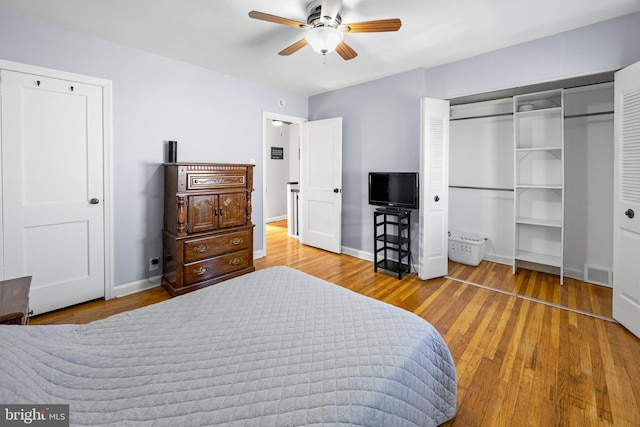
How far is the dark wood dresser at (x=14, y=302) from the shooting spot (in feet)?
4.63

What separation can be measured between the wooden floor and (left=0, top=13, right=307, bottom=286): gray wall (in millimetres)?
763

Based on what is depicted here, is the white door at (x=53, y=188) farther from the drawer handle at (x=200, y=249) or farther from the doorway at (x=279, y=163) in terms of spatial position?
the doorway at (x=279, y=163)

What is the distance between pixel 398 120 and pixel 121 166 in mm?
3390

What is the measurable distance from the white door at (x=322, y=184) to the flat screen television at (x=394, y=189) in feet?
2.23

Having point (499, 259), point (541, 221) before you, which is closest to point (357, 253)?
point (499, 259)

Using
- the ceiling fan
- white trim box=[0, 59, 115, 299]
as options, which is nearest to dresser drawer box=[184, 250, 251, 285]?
white trim box=[0, 59, 115, 299]

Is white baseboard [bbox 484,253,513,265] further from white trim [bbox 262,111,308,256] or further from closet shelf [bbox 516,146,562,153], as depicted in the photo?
white trim [bbox 262,111,308,256]

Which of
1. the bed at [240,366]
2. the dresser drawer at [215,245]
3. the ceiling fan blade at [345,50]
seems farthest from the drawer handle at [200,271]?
the ceiling fan blade at [345,50]

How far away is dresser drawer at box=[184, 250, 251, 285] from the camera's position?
323cm

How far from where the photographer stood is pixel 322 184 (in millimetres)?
4977

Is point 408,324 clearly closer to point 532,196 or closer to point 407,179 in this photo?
point 407,179

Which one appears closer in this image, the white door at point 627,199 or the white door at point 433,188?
the white door at point 627,199

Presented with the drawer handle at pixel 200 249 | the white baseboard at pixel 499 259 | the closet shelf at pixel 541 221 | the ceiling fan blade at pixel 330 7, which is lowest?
the white baseboard at pixel 499 259

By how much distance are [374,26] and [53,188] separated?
315cm
